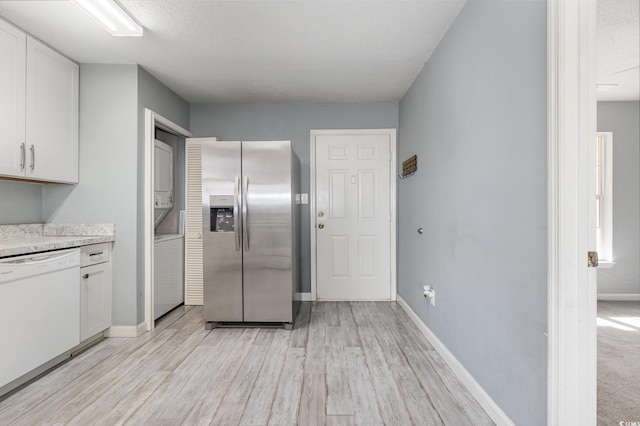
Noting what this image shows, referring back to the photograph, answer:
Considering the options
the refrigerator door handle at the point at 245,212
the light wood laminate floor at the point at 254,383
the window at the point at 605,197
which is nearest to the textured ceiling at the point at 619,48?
the window at the point at 605,197

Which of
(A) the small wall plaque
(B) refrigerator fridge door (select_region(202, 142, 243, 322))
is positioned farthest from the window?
(B) refrigerator fridge door (select_region(202, 142, 243, 322))

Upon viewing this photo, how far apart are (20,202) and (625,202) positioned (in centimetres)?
628

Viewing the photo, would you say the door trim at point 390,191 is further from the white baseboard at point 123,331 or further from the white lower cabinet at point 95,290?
the white lower cabinet at point 95,290

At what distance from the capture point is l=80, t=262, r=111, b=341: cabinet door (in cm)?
246

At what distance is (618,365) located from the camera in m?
2.20

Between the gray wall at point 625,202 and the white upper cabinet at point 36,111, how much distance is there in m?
5.72

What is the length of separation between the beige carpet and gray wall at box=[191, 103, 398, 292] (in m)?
2.77

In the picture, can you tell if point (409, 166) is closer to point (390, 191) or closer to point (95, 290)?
point (390, 191)

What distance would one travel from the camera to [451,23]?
7.17 ft

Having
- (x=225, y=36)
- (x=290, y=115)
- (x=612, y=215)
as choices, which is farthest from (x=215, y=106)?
(x=612, y=215)

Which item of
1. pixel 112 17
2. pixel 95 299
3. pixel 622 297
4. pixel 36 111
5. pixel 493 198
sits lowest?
pixel 622 297

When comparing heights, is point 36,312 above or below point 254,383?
above

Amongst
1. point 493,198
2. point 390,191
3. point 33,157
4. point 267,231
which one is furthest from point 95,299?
point 390,191

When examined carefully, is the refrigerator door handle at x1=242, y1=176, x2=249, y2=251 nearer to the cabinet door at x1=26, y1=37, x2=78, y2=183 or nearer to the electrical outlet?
the cabinet door at x1=26, y1=37, x2=78, y2=183
